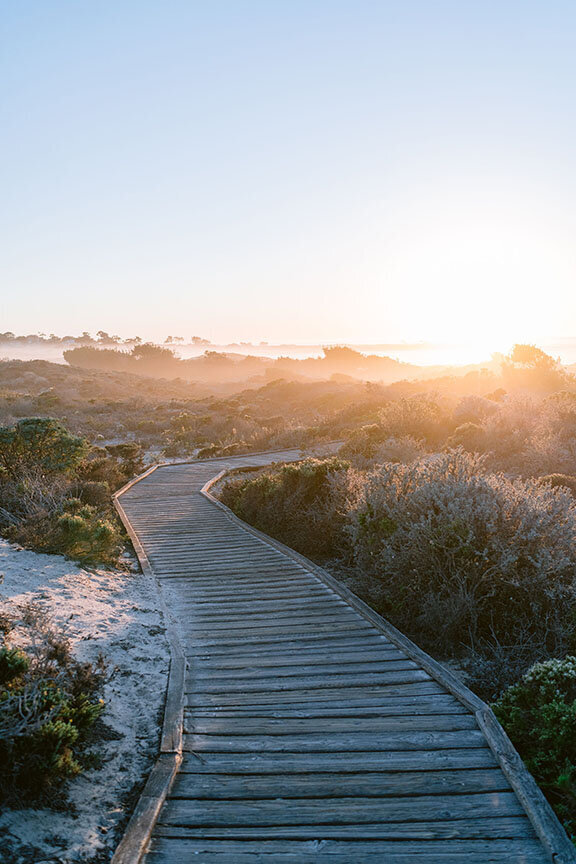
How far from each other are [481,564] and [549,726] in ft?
8.66

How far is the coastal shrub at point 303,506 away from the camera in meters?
10.3

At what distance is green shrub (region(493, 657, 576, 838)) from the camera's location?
359 cm

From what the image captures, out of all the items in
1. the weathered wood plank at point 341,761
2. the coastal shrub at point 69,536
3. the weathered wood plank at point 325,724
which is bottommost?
the weathered wood plank at point 325,724

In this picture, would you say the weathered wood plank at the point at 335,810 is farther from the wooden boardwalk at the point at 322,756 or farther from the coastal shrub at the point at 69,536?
the coastal shrub at the point at 69,536

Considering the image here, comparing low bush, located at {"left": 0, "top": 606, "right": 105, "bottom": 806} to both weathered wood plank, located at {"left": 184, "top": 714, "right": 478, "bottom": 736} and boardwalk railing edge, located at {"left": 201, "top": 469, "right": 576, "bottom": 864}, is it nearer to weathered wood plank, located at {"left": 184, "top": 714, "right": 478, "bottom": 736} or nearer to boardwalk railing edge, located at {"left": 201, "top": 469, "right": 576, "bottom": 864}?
weathered wood plank, located at {"left": 184, "top": 714, "right": 478, "bottom": 736}

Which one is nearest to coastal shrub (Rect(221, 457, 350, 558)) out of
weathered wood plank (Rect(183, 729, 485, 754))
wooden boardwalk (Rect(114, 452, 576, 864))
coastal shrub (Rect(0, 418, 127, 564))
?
coastal shrub (Rect(0, 418, 127, 564))

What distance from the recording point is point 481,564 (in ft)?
21.6

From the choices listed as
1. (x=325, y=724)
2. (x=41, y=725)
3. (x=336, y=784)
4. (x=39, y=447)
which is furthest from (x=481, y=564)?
(x=39, y=447)

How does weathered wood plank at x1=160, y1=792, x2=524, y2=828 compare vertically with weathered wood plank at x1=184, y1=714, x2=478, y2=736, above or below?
above

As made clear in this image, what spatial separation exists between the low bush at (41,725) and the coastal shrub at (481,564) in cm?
388

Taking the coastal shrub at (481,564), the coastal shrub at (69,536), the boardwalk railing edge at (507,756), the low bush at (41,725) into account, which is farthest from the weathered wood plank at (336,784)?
the coastal shrub at (69,536)

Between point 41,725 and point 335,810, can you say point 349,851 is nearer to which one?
point 335,810

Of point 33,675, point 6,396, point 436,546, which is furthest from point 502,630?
point 6,396

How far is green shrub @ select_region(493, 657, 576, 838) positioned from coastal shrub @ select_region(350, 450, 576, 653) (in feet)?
5.03
